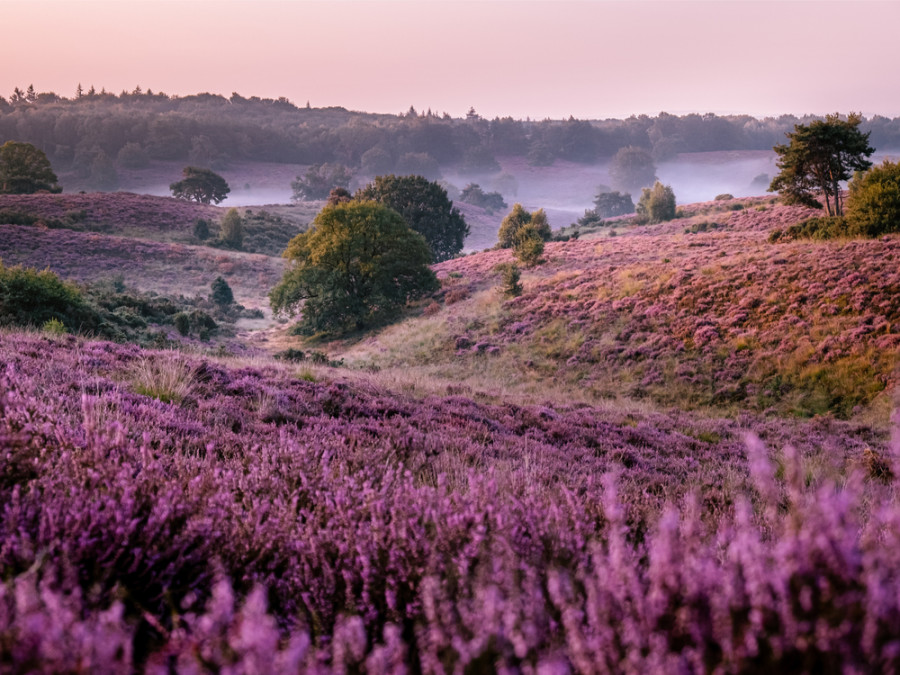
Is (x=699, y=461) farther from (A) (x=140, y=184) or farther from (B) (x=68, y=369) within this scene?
(A) (x=140, y=184)

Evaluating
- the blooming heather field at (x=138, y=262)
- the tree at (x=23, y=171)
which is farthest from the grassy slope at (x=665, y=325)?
the tree at (x=23, y=171)

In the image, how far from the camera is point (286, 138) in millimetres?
166375

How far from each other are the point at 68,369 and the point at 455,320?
24758 millimetres

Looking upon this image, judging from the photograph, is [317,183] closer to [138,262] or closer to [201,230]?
[201,230]

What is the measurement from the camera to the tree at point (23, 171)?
2470 inches

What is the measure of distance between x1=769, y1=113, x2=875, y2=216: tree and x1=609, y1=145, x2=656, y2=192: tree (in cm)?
13797

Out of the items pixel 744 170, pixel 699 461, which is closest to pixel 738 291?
pixel 699 461

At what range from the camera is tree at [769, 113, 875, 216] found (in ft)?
107

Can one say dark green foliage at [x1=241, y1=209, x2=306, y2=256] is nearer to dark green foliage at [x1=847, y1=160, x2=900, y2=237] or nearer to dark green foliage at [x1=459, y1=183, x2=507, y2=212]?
dark green foliage at [x1=847, y1=160, x2=900, y2=237]

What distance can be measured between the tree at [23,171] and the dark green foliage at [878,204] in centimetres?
8146

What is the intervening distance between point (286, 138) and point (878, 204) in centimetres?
17056

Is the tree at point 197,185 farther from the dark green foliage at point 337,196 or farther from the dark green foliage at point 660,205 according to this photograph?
the dark green foliage at point 660,205

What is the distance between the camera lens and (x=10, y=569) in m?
1.64

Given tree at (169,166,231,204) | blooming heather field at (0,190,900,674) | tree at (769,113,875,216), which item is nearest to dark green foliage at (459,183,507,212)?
tree at (169,166,231,204)
